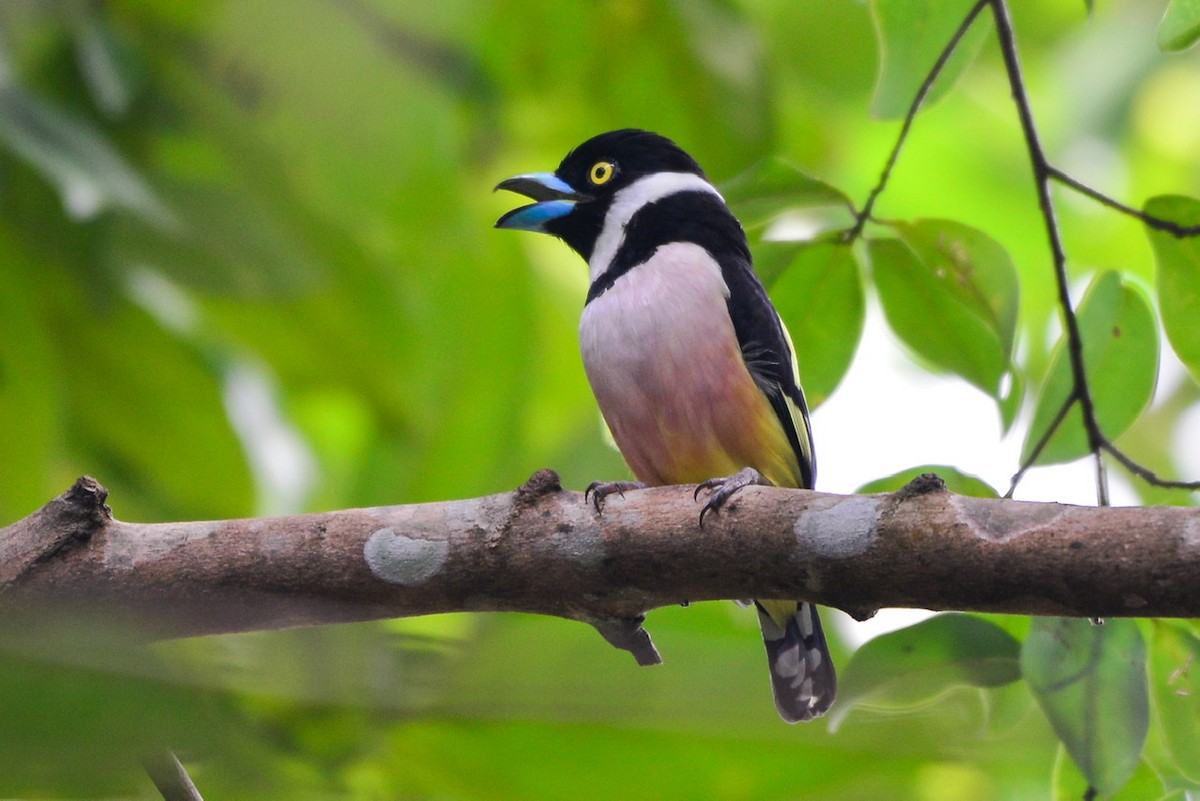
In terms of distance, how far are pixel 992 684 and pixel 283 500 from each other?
319cm

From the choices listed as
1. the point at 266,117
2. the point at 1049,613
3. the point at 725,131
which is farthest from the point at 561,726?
the point at 266,117

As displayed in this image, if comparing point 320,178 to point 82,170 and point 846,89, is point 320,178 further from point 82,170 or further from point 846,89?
point 846,89

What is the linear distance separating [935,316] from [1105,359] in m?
0.41

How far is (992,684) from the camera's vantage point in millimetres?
2592

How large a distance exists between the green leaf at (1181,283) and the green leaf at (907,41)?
669 millimetres

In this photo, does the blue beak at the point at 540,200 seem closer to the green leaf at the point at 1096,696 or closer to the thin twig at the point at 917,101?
the thin twig at the point at 917,101

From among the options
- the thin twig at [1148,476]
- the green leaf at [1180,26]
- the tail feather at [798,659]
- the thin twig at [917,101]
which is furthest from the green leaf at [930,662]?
the green leaf at [1180,26]

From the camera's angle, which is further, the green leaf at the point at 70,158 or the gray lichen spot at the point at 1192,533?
the green leaf at the point at 70,158

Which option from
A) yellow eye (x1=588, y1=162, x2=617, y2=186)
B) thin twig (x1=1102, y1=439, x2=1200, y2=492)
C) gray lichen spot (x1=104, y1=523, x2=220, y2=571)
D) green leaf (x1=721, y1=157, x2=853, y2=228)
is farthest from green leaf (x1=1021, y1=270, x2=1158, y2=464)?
gray lichen spot (x1=104, y1=523, x2=220, y2=571)

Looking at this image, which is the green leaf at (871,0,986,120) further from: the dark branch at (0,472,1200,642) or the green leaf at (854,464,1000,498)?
the dark branch at (0,472,1200,642)

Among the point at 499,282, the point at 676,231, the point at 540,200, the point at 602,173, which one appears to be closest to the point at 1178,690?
the point at 676,231

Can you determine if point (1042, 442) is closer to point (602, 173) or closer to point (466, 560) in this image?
point (466, 560)

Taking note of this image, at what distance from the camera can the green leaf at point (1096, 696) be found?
2.39 m

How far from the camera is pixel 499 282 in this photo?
4.98 metres
